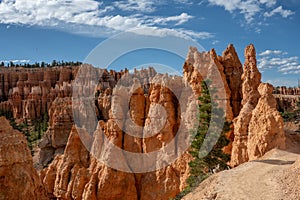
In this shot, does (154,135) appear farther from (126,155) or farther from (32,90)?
(32,90)

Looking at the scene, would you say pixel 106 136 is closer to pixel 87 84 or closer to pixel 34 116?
pixel 87 84

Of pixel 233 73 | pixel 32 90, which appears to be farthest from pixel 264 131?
pixel 32 90

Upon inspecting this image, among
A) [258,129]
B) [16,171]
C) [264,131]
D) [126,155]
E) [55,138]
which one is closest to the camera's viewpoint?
[16,171]

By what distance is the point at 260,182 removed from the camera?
14859 millimetres

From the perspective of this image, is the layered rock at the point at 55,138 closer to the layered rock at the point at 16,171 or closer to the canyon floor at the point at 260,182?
the layered rock at the point at 16,171

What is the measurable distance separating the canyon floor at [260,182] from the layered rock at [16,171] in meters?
8.58

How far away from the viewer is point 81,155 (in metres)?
32.3

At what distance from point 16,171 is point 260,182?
12.6 m

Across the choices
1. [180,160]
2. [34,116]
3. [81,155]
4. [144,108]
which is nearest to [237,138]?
[180,160]

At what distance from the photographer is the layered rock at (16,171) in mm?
17688

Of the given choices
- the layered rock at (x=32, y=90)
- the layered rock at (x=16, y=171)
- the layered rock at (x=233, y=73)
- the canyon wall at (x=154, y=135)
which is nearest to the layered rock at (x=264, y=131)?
the canyon wall at (x=154, y=135)

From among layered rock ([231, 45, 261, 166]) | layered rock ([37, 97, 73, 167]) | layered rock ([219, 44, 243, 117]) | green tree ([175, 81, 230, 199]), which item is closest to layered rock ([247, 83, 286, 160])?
layered rock ([231, 45, 261, 166])

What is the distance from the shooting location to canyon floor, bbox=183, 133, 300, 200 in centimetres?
1369

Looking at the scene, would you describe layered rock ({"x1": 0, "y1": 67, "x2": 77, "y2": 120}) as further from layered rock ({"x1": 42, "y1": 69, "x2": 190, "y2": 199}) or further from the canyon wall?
the canyon wall
